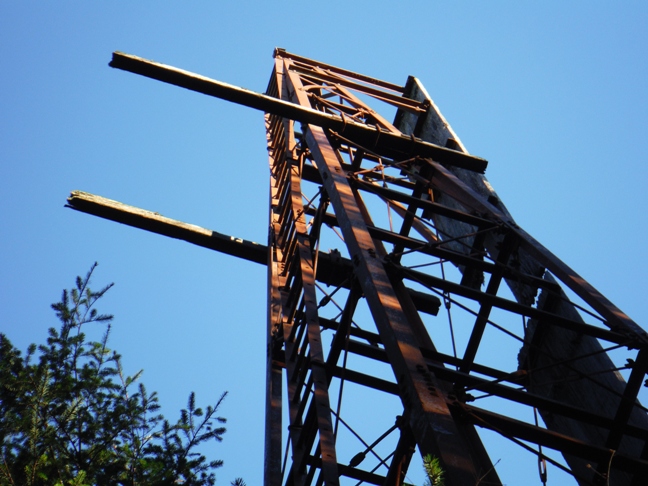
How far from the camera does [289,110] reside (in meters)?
8.16

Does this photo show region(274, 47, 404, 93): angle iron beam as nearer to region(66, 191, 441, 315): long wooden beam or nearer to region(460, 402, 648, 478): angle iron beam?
region(66, 191, 441, 315): long wooden beam

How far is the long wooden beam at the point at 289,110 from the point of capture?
25.4 feet

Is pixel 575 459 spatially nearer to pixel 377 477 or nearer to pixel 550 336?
pixel 550 336

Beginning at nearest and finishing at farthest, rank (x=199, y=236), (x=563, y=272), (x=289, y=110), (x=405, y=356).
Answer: (x=405, y=356), (x=563, y=272), (x=289, y=110), (x=199, y=236)

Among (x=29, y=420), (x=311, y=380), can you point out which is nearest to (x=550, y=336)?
(x=311, y=380)

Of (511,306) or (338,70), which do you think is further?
(338,70)

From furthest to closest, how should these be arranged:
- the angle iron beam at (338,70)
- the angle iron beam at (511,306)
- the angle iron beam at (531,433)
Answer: the angle iron beam at (338,70)
the angle iron beam at (511,306)
the angle iron beam at (531,433)

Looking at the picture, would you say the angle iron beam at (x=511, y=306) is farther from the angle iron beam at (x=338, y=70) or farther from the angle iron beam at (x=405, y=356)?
the angle iron beam at (x=338, y=70)

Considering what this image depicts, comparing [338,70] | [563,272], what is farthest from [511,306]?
[338,70]

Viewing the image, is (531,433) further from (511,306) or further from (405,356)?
(511,306)

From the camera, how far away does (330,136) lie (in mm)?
9391

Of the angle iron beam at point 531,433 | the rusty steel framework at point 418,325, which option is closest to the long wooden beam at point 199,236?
the rusty steel framework at point 418,325

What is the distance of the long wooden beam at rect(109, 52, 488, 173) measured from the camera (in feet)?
25.4

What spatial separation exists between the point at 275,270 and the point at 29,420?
10.8 ft
